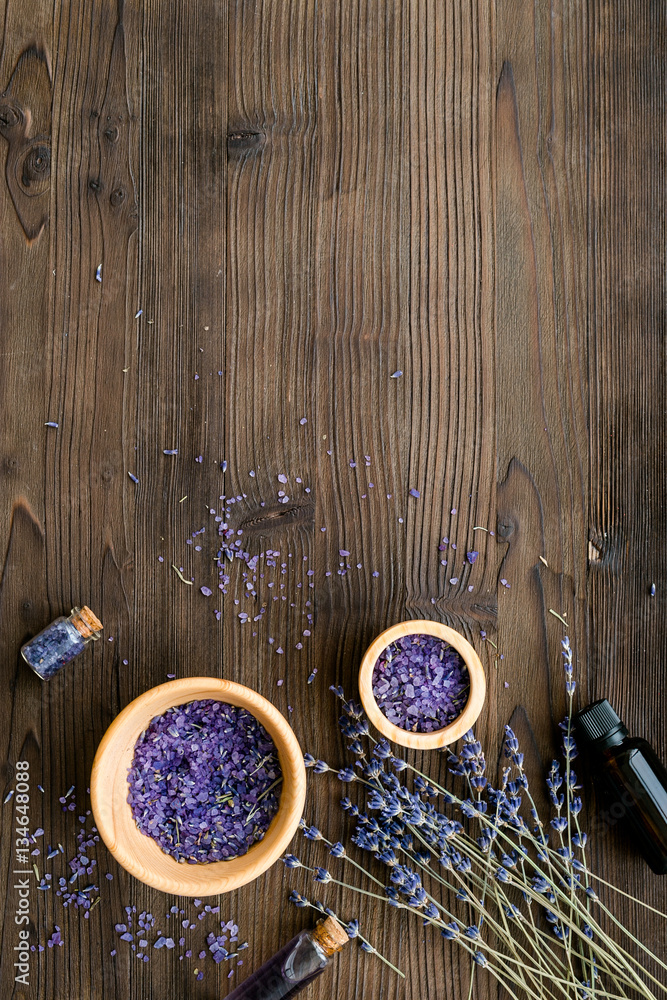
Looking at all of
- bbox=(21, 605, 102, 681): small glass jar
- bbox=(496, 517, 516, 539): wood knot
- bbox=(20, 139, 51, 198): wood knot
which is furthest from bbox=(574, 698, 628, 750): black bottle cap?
bbox=(20, 139, 51, 198): wood knot

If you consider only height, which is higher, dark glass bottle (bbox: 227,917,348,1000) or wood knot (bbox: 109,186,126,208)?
wood knot (bbox: 109,186,126,208)

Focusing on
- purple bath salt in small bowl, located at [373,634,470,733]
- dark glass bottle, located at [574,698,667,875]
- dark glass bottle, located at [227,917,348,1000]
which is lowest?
dark glass bottle, located at [227,917,348,1000]

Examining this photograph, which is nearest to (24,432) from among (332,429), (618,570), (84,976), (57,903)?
(332,429)

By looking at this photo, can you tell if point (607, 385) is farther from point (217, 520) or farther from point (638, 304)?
point (217, 520)

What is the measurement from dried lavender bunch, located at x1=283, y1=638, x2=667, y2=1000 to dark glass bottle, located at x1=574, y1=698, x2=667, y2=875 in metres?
0.03

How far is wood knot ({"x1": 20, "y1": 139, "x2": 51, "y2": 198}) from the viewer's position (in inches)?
42.0

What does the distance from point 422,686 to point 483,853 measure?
0.86 feet

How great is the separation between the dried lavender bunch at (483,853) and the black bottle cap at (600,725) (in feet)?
0.08

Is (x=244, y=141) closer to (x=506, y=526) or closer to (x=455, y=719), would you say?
(x=506, y=526)

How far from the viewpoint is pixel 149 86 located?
106 centimetres

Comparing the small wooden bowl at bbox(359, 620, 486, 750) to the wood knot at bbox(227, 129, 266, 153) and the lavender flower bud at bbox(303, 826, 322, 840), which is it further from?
the wood knot at bbox(227, 129, 266, 153)

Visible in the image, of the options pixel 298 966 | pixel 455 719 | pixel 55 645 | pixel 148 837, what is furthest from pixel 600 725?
pixel 55 645

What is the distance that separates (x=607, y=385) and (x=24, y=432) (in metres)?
0.88

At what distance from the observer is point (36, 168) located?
107 cm
